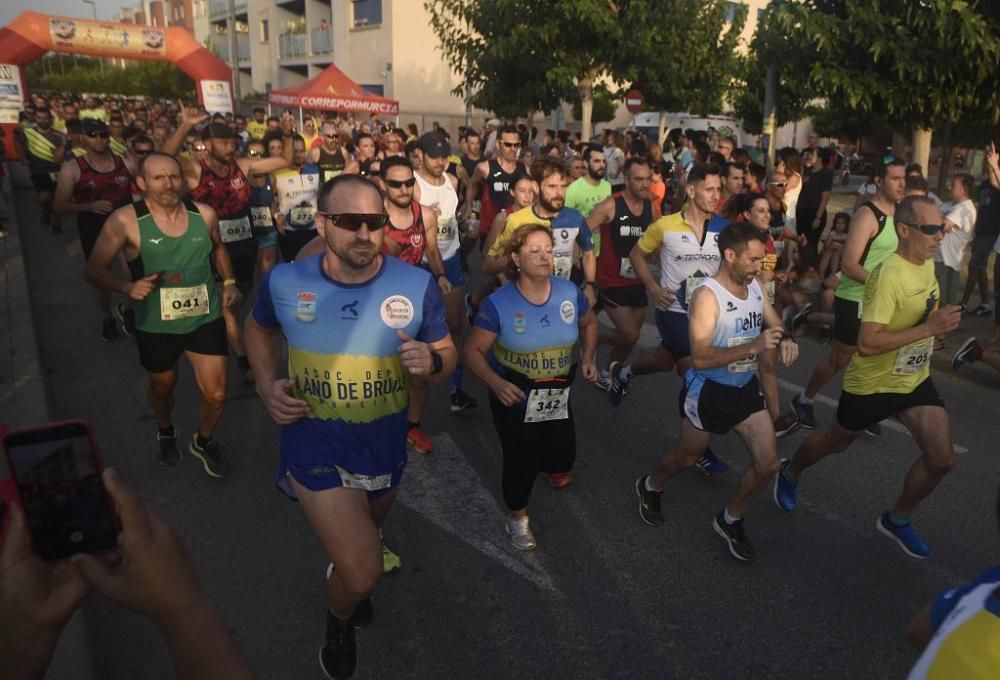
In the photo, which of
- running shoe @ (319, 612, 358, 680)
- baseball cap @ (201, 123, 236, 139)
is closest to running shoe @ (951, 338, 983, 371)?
running shoe @ (319, 612, 358, 680)

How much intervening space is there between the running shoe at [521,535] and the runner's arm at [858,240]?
2963 mm

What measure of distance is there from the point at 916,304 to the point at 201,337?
4.11m

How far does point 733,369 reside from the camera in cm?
373

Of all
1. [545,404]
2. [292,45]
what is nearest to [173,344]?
[545,404]

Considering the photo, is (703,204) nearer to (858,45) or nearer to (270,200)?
(270,200)

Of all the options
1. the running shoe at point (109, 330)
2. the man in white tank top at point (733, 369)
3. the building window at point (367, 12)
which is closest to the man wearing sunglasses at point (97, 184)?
the running shoe at point (109, 330)

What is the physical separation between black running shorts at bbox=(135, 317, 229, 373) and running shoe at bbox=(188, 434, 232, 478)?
0.57 metres

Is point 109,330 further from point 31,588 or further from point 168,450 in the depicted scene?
point 31,588

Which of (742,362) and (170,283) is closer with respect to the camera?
(742,362)

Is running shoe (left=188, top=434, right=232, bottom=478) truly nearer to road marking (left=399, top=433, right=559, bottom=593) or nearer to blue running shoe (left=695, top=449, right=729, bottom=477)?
road marking (left=399, top=433, right=559, bottom=593)

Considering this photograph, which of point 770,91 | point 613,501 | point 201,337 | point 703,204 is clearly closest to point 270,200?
point 201,337

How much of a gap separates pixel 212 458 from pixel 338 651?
2248 millimetres

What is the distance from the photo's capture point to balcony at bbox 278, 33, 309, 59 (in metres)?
44.0

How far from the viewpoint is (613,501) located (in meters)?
4.41
